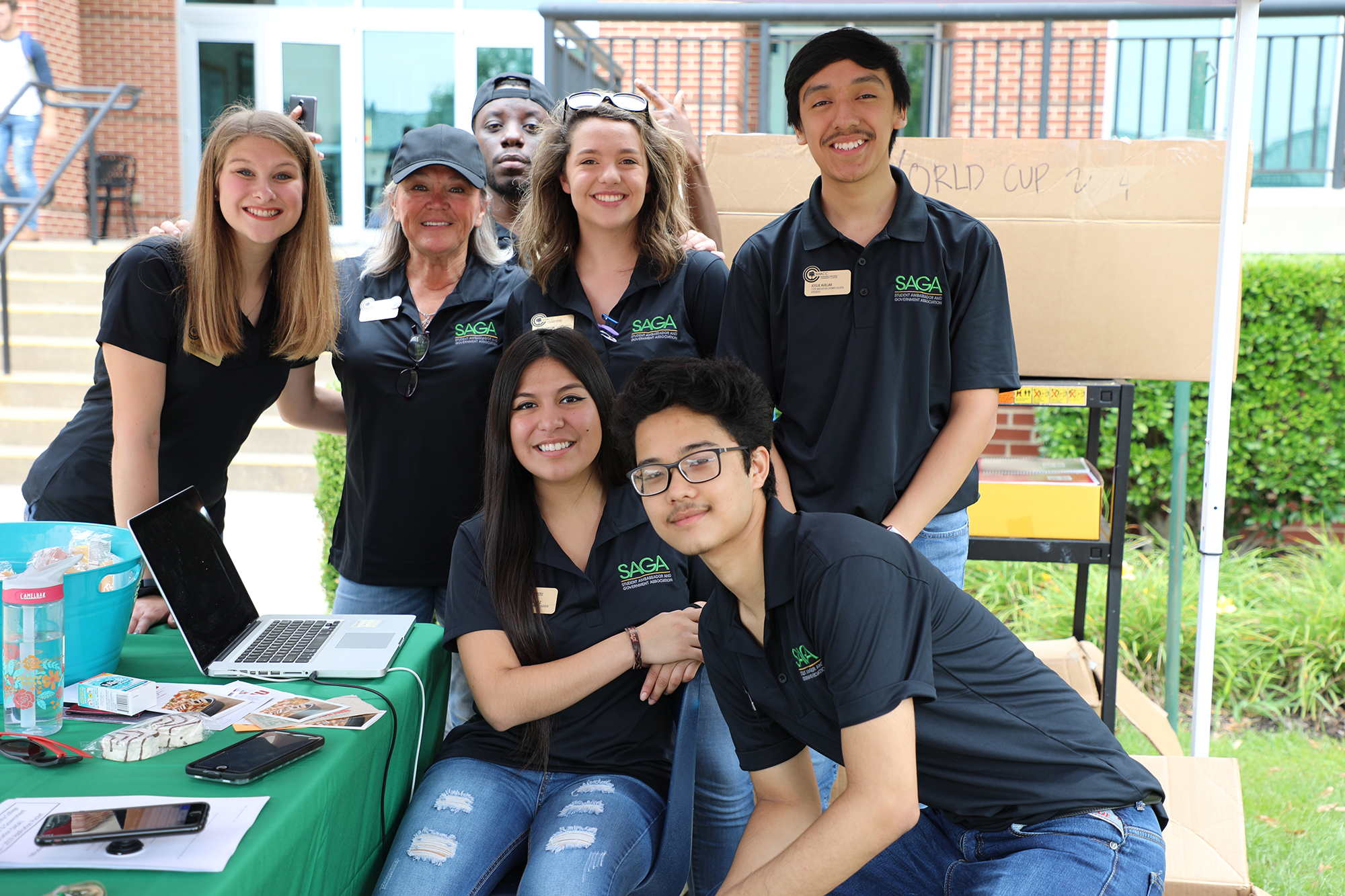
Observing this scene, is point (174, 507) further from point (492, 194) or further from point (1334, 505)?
point (1334, 505)

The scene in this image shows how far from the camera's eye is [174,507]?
1.94 m

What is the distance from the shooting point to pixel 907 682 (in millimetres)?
1473

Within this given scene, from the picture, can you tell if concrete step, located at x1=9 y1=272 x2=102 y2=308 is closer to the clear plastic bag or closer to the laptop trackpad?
the laptop trackpad

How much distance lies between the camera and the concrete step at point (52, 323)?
24.3 ft

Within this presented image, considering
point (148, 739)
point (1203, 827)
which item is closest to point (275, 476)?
point (148, 739)

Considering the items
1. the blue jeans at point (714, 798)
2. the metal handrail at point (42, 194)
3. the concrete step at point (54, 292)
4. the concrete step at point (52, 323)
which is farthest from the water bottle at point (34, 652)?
the concrete step at point (54, 292)

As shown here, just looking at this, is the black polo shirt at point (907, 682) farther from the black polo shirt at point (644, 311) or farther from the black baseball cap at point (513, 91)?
the black baseball cap at point (513, 91)

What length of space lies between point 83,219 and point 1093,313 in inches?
399

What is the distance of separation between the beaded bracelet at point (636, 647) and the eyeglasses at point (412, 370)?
833 mm

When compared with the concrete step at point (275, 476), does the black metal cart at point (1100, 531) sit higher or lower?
higher

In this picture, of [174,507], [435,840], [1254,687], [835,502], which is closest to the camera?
[435,840]

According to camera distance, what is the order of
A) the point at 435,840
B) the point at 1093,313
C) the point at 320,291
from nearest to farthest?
the point at 435,840
the point at 320,291
the point at 1093,313

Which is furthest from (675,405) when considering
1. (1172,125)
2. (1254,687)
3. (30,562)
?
(1172,125)

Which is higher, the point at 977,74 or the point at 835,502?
the point at 977,74
